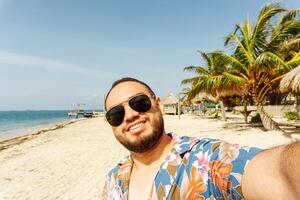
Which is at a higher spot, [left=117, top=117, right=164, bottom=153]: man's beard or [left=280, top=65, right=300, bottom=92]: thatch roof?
[left=280, top=65, right=300, bottom=92]: thatch roof

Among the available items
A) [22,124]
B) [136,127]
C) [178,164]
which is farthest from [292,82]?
[22,124]

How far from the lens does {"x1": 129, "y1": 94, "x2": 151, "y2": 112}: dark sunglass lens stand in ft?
5.79

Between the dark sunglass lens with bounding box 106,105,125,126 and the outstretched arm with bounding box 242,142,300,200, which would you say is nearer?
the outstretched arm with bounding box 242,142,300,200

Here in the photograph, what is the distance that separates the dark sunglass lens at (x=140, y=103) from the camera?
5.79 ft

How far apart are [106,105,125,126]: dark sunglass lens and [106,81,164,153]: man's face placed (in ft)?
0.08

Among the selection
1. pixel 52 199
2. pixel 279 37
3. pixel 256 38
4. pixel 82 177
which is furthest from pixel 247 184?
pixel 279 37

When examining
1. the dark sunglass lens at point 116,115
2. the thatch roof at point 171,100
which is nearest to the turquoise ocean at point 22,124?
the thatch roof at point 171,100

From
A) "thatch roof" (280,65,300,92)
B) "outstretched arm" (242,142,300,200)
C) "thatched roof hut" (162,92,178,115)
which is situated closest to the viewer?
"outstretched arm" (242,142,300,200)

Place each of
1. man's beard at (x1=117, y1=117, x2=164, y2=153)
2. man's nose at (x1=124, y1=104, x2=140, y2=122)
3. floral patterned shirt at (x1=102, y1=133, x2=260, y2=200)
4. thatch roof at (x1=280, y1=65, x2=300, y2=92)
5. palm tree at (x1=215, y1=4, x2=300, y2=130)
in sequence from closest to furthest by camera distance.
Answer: floral patterned shirt at (x1=102, y1=133, x2=260, y2=200)
man's beard at (x1=117, y1=117, x2=164, y2=153)
man's nose at (x1=124, y1=104, x2=140, y2=122)
thatch roof at (x1=280, y1=65, x2=300, y2=92)
palm tree at (x1=215, y1=4, x2=300, y2=130)

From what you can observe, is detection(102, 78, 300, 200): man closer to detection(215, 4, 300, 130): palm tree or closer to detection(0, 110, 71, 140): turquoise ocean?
detection(215, 4, 300, 130): palm tree

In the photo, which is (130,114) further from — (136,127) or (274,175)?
(274,175)

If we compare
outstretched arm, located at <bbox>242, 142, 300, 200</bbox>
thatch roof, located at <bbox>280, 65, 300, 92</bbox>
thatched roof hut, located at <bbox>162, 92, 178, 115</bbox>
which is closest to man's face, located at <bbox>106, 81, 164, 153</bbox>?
outstretched arm, located at <bbox>242, 142, 300, 200</bbox>

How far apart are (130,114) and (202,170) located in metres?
0.69

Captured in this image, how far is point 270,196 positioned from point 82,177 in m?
6.91
